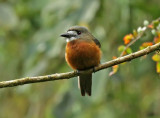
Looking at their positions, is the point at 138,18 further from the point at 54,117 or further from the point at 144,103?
the point at 54,117

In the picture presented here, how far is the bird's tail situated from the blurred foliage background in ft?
0.55

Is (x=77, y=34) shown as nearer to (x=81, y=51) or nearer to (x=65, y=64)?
(x=81, y=51)

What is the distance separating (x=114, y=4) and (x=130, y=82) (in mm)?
1280

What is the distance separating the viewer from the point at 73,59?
3498mm

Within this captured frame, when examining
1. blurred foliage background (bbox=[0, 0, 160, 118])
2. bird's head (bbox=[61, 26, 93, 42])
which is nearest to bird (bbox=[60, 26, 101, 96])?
bird's head (bbox=[61, 26, 93, 42])

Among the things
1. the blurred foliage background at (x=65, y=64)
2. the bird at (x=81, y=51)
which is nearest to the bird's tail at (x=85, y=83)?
the bird at (x=81, y=51)

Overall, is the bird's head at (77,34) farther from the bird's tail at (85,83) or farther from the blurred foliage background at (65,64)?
the blurred foliage background at (65,64)

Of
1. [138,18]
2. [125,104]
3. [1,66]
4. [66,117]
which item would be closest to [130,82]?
[125,104]

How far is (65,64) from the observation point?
497cm

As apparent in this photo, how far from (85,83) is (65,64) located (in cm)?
124

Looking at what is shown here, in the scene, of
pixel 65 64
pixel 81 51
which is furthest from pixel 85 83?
A: pixel 65 64

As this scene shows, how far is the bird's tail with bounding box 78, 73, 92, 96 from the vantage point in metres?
3.72

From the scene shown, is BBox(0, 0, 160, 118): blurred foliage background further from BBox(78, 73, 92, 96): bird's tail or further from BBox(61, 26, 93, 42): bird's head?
BBox(61, 26, 93, 42): bird's head

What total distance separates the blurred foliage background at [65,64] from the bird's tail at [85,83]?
17 cm
